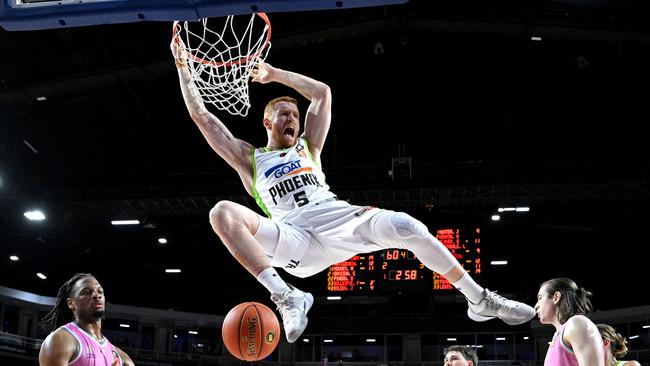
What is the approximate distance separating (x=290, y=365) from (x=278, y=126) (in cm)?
2057

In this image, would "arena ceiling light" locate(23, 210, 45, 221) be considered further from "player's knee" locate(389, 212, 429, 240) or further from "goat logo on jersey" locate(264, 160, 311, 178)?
"player's knee" locate(389, 212, 429, 240)

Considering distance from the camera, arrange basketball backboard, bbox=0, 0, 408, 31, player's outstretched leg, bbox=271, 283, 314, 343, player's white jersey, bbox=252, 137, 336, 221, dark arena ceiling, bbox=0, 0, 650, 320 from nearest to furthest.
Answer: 1. basketball backboard, bbox=0, 0, 408, 31
2. player's outstretched leg, bbox=271, 283, 314, 343
3. player's white jersey, bbox=252, 137, 336, 221
4. dark arena ceiling, bbox=0, 0, 650, 320

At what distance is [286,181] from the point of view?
475cm

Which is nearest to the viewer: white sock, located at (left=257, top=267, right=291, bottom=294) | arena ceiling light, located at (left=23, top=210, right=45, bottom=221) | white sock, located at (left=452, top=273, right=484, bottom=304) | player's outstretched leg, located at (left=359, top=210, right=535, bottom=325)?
white sock, located at (left=257, top=267, right=291, bottom=294)

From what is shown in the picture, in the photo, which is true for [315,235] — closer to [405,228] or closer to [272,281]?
[272,281]

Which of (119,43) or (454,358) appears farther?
(119,43)

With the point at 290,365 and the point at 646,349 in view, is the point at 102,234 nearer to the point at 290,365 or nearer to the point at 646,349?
the point at 290,365

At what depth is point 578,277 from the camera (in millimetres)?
22938

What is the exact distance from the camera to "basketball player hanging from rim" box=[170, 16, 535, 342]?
429cm

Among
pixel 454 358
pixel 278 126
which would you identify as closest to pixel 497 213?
pixel 454 358

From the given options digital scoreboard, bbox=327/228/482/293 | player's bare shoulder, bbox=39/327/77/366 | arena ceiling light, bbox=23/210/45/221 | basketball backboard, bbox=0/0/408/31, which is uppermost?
arena ceiling light, bbox=23/210/45/221

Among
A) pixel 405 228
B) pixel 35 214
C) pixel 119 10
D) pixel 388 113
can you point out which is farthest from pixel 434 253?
pixel 35 214

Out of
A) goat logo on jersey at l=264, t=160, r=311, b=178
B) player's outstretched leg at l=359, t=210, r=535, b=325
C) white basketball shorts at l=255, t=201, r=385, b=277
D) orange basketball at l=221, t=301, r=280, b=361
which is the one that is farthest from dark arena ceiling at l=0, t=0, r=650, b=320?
player's outstretched leg at l=359, t=210, r=535, b=325

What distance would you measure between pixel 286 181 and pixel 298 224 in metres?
0.31
